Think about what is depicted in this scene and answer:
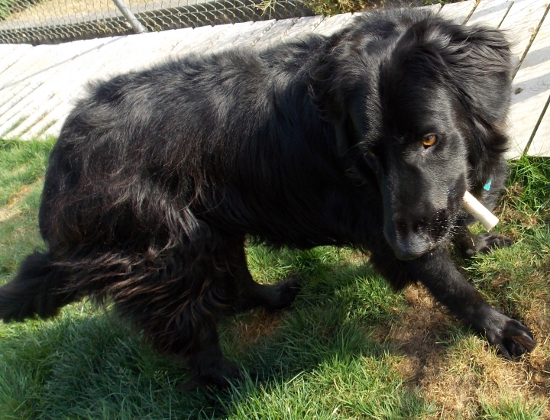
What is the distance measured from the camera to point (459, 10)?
401 centimetres

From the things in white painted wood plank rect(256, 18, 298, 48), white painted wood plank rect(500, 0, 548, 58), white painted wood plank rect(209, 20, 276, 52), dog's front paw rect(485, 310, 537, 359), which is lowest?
dog's front paw rect(485, 310, 537, 359)

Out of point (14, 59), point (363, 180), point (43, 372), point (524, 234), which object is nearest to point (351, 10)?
point (524, 234)

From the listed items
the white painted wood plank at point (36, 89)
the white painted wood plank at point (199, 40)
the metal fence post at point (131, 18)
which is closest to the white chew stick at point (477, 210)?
the white painted wood plank at point (199, 40)

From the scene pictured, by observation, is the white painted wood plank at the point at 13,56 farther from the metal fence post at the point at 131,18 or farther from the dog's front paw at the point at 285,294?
the dog's front paw at the point at 285,294

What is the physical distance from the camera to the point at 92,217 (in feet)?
6.82

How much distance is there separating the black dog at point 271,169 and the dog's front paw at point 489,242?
0.35m

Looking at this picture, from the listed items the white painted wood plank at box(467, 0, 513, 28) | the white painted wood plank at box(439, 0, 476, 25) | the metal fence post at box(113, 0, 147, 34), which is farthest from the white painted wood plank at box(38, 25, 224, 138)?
the white painted wood plank at box(467, 0, 513, 28)

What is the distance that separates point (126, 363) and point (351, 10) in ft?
13.0

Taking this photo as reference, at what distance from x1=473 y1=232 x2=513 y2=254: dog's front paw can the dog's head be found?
Result: 0.84 meters

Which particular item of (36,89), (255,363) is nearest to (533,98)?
(255,363)

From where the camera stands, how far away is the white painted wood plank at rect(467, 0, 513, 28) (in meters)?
3.69

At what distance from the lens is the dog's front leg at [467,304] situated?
216 cm

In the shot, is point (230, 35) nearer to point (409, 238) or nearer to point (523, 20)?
point (523, 20)

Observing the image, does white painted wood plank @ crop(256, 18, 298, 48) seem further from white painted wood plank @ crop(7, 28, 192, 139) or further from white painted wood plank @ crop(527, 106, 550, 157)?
white painted wood plank @ crop(527, 106, 550, 157)
